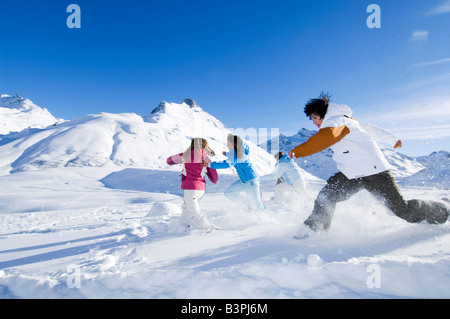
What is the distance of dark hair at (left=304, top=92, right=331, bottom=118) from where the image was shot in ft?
9.21

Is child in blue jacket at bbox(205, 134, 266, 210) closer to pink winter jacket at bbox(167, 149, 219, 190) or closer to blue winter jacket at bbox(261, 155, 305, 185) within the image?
pink winter jacket at bbox(167, 149, 219, 190)

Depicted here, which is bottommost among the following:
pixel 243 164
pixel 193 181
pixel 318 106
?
pixel 193 181

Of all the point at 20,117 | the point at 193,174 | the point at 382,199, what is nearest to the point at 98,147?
the point at 193,174

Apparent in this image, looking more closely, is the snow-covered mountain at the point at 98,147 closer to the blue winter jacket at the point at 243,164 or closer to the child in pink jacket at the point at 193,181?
the blue winter jacket at the point at 243,164

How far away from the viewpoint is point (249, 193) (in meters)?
4.15

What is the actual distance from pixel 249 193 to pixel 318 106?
2.02m

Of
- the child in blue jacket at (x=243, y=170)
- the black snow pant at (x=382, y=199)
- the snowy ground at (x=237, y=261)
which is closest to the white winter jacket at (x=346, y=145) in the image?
the black snow pant at (x=382, y=199)

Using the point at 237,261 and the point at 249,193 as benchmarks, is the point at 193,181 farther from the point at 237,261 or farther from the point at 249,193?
the point at 237,261

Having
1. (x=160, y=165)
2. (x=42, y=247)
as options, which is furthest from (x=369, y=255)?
(x=160, y=165)

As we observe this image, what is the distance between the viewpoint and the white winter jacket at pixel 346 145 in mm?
2454

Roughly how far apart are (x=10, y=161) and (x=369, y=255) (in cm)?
5066

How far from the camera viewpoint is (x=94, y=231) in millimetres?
3734

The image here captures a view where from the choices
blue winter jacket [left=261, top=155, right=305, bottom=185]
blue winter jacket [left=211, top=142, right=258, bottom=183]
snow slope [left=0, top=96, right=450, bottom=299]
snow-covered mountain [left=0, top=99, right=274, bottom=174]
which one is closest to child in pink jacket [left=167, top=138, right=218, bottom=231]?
snow slope [left=0, top=96, right=450, bottom=299]
